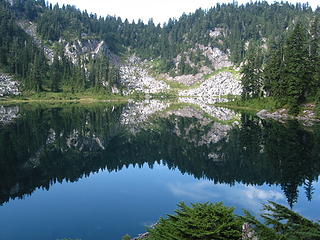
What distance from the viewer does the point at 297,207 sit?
85.5 ft

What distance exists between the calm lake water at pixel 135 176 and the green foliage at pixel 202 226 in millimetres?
11357

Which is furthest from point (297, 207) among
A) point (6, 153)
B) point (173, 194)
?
point (6, 153)

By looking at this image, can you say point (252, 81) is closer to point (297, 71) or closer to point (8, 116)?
point (297, 71)

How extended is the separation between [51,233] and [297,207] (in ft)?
64.4

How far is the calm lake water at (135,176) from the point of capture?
80.1 feet

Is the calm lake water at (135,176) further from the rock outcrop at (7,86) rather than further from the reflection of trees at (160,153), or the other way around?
the rock outcrop at (7,86)

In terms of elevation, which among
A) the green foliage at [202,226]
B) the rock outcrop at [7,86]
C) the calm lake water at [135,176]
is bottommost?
the calm lake water at [135,176]

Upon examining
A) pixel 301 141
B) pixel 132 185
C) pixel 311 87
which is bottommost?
pixel 132 185

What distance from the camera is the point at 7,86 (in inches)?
6280

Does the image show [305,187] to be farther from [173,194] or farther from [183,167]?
[183,167]

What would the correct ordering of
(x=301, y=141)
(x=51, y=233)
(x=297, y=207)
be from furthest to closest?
(x=301, y=141)
(x=297, y=207)
(x=51, y=233)

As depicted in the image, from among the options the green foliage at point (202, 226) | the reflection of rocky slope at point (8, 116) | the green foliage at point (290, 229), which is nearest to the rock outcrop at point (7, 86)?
the reflection of rocky slope at point (8, 116)

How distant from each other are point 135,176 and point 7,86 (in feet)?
476

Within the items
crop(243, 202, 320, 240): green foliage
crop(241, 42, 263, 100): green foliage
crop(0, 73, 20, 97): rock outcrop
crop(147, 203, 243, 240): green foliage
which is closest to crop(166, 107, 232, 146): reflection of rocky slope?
crop(241, 42, 263, 100): green foliage
